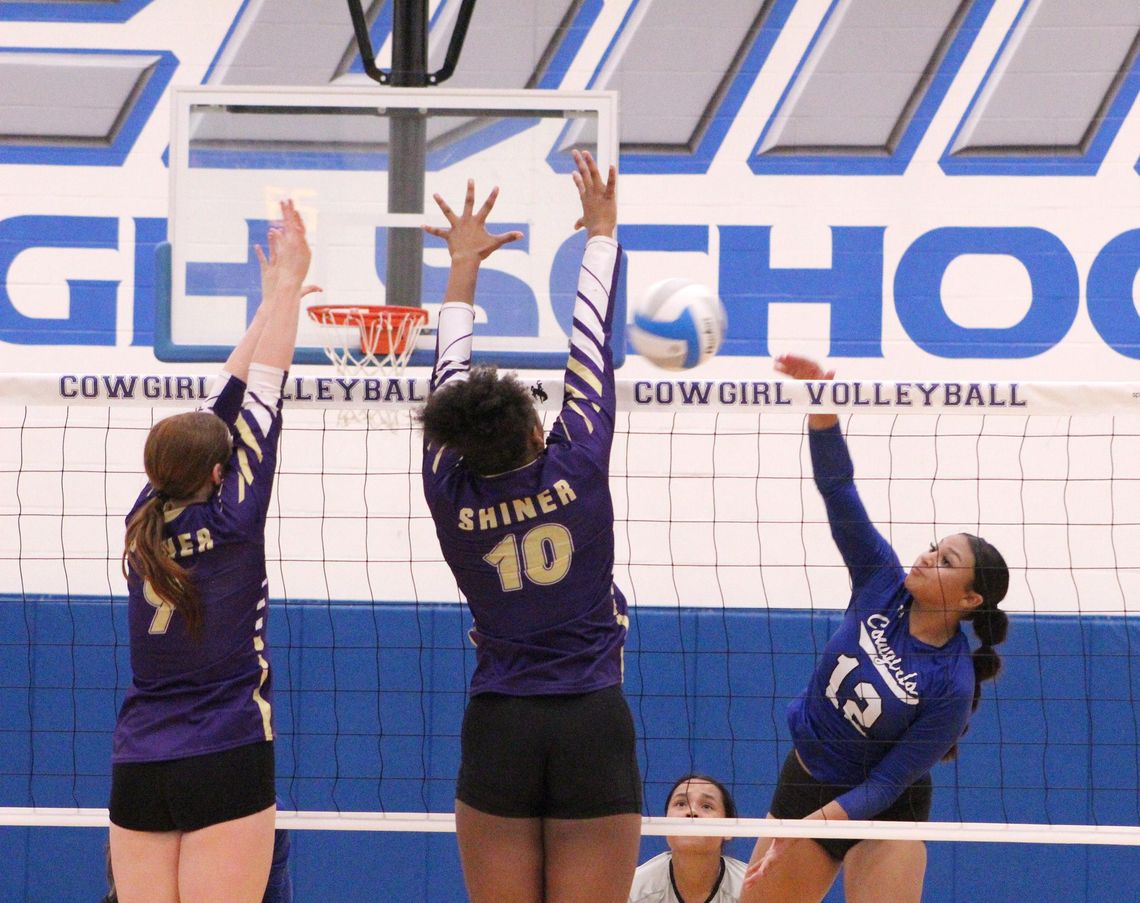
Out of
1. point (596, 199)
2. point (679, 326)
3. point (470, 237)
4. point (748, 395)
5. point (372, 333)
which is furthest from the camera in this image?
point (372, 333)

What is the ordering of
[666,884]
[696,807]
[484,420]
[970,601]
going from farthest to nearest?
[666,884]
[696,807]
[970,601]
[484,420]

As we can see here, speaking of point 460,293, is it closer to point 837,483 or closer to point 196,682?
point 196,682

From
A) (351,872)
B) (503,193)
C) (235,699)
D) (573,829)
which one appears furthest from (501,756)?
(351,872)

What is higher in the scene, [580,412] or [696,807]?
[580,412]

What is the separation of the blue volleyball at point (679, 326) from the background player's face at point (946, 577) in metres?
1.04

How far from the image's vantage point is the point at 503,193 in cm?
577

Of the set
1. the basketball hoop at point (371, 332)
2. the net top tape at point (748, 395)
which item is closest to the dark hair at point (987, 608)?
the net top tape at point (748, 395)

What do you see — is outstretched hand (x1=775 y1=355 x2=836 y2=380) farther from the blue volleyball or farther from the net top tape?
the blue volleyball

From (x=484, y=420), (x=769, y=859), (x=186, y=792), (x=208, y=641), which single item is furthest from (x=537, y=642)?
(x=769, y=859)

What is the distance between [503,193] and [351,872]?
3.46m

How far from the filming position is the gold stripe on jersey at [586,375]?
2967 millimetres

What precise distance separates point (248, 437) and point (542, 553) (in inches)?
30.3

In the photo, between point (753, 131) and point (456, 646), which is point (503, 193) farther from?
point (456, 646)

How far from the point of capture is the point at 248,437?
3.05 metres
